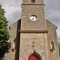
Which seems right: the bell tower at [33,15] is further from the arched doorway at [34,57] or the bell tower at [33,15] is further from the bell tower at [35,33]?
the arched doorway at [34,57]

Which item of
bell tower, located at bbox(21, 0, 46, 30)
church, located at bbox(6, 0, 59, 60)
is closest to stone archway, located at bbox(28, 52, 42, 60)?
church, located at bbox(6, 0, 59, 60)

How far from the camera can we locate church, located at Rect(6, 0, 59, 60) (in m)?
26.5

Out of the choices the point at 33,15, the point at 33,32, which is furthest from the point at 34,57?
the point at 33,15

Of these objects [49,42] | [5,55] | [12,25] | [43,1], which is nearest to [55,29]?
[49,42]

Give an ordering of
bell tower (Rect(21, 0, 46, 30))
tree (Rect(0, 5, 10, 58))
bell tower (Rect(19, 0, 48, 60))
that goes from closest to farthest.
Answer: tree (Rect(0, 5, 10, 58))
bell tower (Rect(19, 0, 48, 60))
bell tower (Rect(21, 0, 46, 30))

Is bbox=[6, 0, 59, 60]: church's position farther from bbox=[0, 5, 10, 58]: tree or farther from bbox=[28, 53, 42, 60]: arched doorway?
bbox=[0, 5, 10, 58]: tree

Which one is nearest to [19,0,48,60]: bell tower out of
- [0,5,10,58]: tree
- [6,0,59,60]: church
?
[6,0,59,60]: church

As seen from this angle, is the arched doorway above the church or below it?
below

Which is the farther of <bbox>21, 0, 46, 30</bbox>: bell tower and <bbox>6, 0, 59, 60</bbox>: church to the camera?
<bbox>21, 0, 46, 30</bbox>: bell tower

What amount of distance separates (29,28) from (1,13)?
5.12m

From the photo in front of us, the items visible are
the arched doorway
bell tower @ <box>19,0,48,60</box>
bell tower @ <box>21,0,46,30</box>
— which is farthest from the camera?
bell tower @ <box>21,0,46,30</box>

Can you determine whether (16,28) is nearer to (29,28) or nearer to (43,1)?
(29,28)

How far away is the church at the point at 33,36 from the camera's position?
1043 inches

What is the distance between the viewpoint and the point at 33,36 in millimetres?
27203
